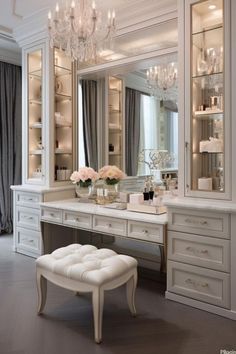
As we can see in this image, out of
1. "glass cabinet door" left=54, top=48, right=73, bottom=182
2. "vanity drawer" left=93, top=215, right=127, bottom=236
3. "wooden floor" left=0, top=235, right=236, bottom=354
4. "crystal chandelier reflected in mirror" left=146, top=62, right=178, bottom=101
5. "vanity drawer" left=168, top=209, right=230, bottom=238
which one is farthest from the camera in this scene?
"glass cabinet door" left=54, top=48, right=73, bottom=182

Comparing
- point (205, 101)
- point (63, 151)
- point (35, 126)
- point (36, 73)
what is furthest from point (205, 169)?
point (36, 73)

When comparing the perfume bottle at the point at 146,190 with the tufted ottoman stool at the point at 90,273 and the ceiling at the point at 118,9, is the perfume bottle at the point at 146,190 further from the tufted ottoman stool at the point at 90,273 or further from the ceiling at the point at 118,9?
the ceiling at the point at 118,9

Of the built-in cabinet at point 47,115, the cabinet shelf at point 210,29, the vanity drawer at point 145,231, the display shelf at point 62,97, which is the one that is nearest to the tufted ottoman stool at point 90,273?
the vanity drawer at point 145,231

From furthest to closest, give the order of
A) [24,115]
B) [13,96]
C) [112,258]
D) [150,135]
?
[13,96] < [24,115] < [150,135] < [112,258]

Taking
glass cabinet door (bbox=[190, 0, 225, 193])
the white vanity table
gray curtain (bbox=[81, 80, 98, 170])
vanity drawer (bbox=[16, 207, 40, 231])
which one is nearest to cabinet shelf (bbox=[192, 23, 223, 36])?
glass cabinet door (bbox=[190, 0, 225, 193])

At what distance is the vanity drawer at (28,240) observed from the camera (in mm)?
4055

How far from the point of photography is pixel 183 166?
2848 mm

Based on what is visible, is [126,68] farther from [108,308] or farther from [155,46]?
[108,308]

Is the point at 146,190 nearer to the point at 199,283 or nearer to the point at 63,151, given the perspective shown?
the point at 199,283

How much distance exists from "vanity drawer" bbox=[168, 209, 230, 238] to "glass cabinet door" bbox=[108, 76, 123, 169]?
136 cm

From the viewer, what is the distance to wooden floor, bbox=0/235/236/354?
2.17 meters

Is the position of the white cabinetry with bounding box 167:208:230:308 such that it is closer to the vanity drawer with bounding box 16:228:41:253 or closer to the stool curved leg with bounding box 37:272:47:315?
the stool curved leg with bounding box 37:272:47:315

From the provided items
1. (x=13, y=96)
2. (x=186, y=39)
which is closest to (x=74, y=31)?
(x=186, y=39)

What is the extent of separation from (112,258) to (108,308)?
544 mm
